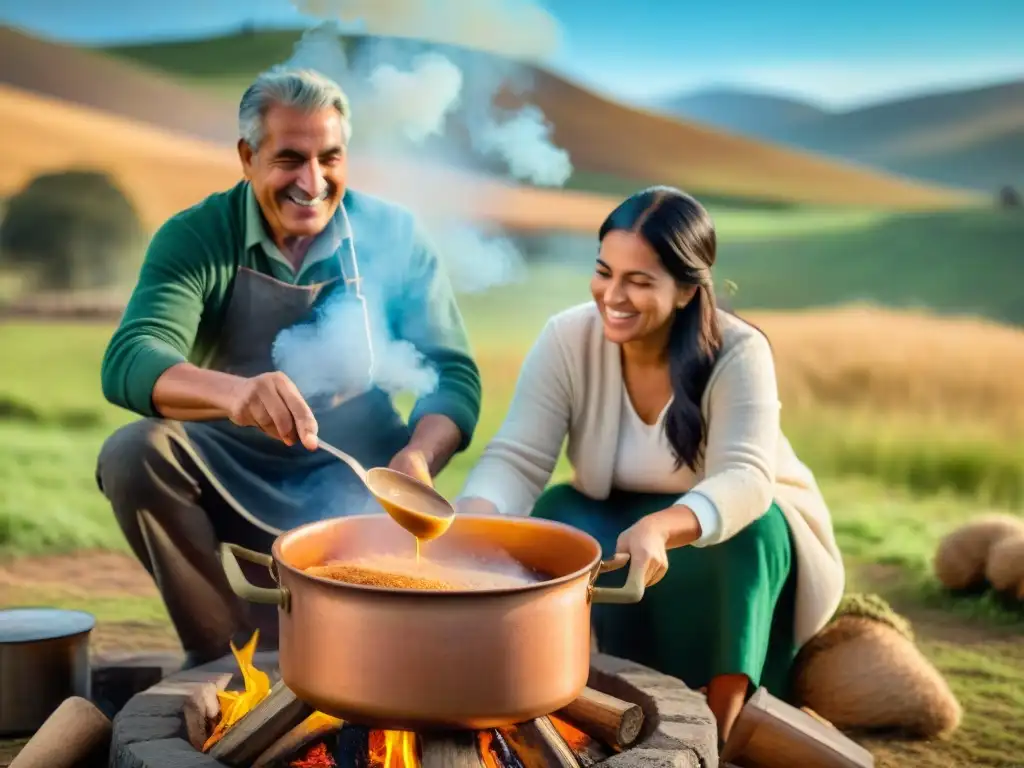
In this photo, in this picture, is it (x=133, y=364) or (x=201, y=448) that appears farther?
(x=201, y=448)

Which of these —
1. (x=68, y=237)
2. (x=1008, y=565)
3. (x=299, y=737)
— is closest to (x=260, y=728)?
(x=299, y=737)

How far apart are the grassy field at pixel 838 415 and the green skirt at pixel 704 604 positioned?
94.7 inches

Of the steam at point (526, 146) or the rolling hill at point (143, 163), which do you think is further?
the rolling hill at point (143, 163)

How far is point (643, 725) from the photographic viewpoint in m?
2.30

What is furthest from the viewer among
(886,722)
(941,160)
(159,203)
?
(941,160)

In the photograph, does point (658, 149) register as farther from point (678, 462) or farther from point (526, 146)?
point (678, 462)

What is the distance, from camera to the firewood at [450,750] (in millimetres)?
1924

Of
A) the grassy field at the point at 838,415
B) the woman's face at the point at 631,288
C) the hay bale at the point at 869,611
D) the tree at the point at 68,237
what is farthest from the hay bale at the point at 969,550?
the tree at the point at 68,237

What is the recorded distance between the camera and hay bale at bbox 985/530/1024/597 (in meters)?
4.33

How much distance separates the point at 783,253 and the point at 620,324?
5.67 m

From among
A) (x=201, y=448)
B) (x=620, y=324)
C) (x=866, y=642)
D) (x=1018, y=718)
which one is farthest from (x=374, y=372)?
(x=1018, y=718)

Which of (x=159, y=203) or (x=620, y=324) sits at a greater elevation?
(x=159, y=203)

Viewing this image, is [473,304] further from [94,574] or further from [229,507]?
[229,507]

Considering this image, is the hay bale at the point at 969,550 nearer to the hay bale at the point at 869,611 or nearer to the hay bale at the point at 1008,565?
the hay bale at the point at 1008,565
